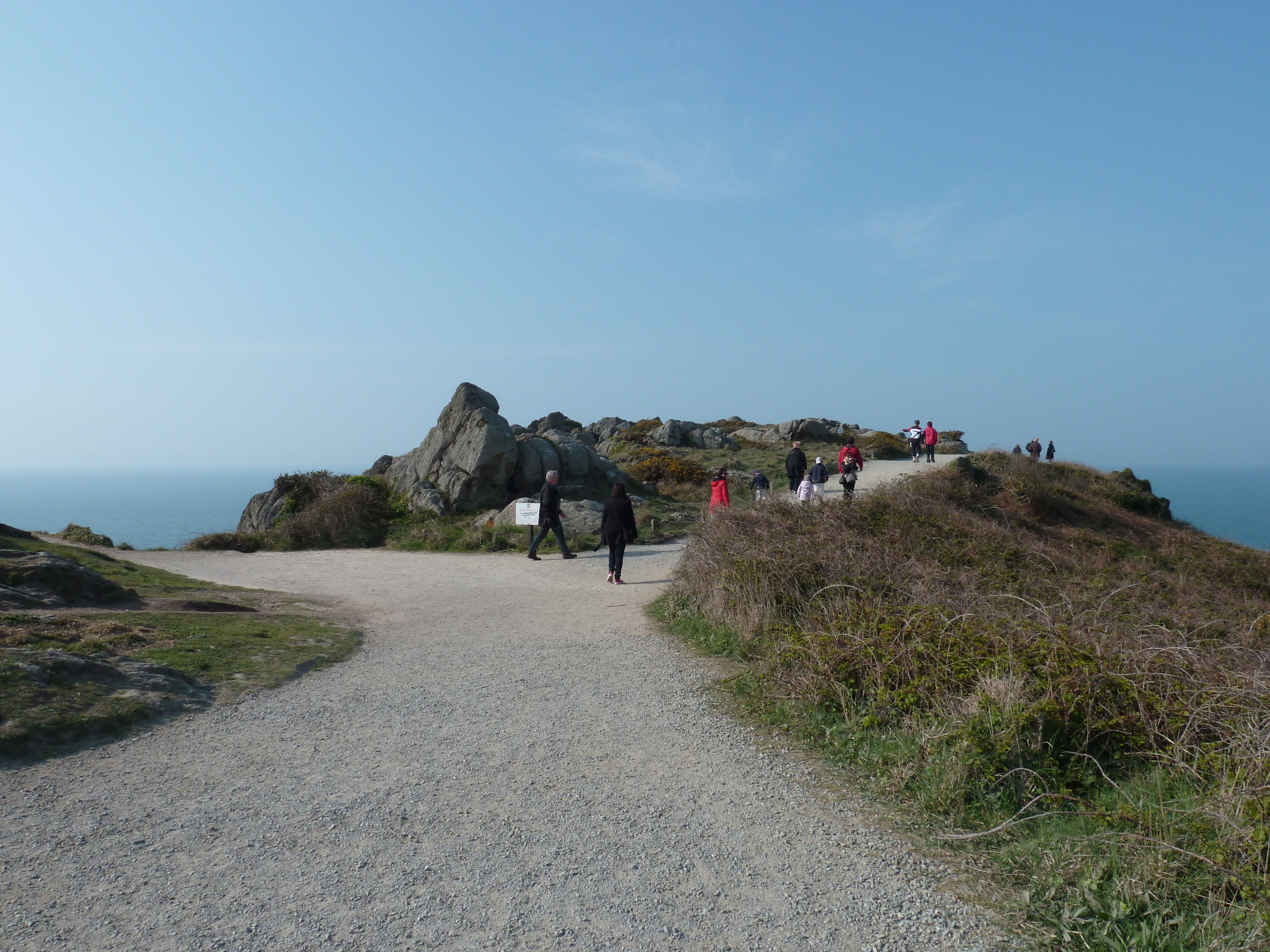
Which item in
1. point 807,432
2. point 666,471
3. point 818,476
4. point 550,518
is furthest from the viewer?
point 807,432

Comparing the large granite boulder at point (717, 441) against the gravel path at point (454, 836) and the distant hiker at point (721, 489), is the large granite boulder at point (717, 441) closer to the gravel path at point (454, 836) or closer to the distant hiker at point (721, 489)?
the distant hiker at point (721, 489)

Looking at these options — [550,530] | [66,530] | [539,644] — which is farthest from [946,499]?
[66,530]

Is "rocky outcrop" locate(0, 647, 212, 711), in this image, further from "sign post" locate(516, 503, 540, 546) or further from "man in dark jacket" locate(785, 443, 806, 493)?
"man in dark jacket" locate(785, 443, 806, 493)

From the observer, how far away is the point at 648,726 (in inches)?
269

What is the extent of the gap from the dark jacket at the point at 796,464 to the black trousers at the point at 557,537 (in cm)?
747

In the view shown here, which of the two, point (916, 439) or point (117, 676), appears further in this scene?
point (916, 439)

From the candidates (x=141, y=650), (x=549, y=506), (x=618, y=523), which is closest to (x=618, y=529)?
(x=618, y=523)

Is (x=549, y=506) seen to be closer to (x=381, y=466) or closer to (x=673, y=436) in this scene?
(x=381, y=466)

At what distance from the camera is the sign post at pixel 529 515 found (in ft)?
59.6

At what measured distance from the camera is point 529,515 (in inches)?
720

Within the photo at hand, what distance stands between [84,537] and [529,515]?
12.3m

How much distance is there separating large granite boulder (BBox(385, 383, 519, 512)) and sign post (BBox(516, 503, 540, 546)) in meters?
4.10

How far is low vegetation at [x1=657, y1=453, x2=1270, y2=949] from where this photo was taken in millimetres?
3658

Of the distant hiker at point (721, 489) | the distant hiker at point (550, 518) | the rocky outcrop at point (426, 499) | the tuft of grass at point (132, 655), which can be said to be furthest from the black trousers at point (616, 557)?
the rocky outcrop at point (426, 499)
